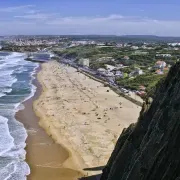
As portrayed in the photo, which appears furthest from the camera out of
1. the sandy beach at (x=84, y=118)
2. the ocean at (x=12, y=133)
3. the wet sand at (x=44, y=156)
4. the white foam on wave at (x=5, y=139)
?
the white foam on wave at (x=5, y=139)

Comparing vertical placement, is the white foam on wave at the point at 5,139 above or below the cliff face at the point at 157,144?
below

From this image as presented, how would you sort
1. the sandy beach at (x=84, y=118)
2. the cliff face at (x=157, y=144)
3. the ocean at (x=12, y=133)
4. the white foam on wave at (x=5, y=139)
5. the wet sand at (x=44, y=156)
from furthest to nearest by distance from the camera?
the white foam on wave at (x=5, y=139), the sandy beach at (x=84, y=118), the ocean at (x=12, y=133), the wet sand at (x=44, y=156), the cliff face at (x=157, y=144)

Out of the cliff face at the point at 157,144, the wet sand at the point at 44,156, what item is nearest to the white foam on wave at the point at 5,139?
the wet sand at the point at 44,156

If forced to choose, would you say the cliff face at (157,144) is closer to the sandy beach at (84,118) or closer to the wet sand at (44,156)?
the wet sand at (44,156)

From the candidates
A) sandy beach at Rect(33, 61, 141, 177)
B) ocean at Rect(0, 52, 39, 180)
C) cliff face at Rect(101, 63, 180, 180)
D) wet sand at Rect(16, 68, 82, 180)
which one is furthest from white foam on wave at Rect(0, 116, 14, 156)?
cliff face at Rect(101, 63, 180, 180)

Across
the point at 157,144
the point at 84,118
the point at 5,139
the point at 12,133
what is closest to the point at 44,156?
the point at 5,139

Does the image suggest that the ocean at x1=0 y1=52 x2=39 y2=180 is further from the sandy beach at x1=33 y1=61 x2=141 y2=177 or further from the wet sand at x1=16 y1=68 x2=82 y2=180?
the sandy beach at x1=33 y1=61 x2=141 y2=177

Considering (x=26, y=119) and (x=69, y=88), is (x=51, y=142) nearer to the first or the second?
(x=26, y=119)
